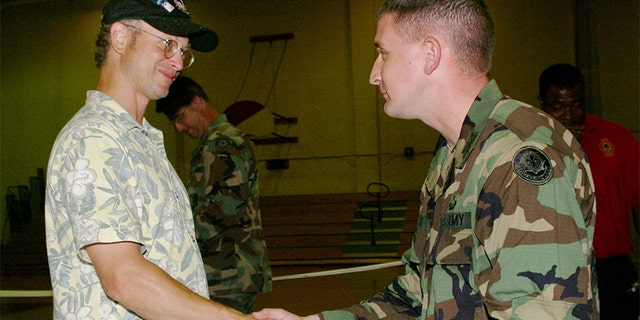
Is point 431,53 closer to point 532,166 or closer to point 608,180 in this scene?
point 532,166

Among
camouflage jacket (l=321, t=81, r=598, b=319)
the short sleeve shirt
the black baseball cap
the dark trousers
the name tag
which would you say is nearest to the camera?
camouflage jacket (l=321, t=81, r=598, b=319)

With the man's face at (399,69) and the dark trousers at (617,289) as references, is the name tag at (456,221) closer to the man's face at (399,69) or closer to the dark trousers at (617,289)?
the man's face at (399,69)

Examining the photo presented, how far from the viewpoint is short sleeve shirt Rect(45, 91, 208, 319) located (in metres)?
1.58

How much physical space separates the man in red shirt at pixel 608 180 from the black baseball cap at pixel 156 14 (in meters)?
2.12

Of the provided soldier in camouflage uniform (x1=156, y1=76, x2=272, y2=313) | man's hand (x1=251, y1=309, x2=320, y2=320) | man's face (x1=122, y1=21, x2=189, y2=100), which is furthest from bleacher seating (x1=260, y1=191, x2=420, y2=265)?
man's face (x1=122, y1=21, x2=189, y2=100)

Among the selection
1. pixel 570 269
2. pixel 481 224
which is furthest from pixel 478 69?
pixel 570 269

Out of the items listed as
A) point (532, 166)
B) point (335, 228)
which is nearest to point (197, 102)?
point (532, 166)

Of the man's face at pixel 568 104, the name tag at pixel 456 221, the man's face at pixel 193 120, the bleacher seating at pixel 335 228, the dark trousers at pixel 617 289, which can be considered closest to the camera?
the name tag at pixel 456 221

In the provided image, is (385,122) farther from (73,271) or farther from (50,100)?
(73,271)

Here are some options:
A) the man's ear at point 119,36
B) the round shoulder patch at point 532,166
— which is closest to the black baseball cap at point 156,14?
the man's ear at point 119,36

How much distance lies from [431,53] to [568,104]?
2173 millimetres

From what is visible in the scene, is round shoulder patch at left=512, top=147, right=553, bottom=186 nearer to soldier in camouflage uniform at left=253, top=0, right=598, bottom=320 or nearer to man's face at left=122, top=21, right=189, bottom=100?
soldier in camouflage uniform at left=253, top=0, right=598, bottom=320

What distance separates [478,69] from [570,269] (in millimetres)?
541

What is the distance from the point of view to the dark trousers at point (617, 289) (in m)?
3.45
